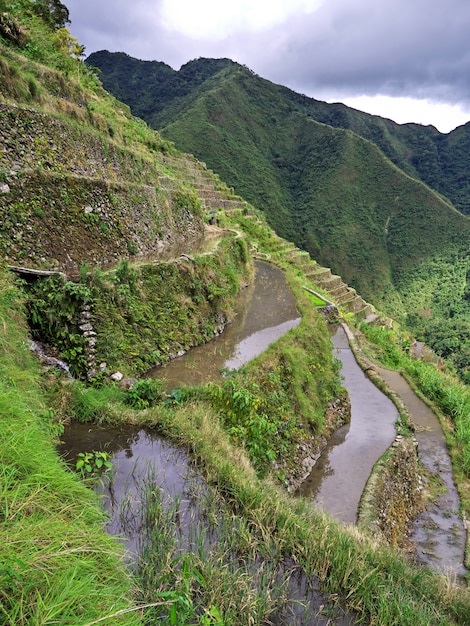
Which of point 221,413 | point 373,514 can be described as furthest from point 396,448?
point 221,413

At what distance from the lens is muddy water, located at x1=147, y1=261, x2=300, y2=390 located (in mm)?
7849

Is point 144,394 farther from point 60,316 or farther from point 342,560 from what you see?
point 342,560

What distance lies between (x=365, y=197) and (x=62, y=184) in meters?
85.8

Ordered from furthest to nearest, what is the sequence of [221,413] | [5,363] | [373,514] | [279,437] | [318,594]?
1. [279,437]
2. [373,514]
3. [221,413]
4. [5,363]
5. [318,594]

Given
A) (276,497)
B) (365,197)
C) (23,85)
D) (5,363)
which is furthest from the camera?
(365,197)

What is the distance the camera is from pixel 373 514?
23.2 ft

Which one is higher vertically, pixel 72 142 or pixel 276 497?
pixel 72 142

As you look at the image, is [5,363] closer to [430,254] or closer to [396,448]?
[396,448]

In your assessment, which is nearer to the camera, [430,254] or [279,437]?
[279,437]

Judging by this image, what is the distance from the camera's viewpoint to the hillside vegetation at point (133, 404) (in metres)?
2.25

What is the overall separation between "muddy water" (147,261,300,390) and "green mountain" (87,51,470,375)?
23055 millimetres

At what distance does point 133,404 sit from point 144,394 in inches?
9.8

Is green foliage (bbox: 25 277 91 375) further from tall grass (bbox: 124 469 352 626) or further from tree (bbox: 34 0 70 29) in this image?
tree (bbox: 34 0 70 29)

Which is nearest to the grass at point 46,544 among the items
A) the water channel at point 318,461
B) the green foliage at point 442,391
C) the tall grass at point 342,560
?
the water channel at point 318,461
